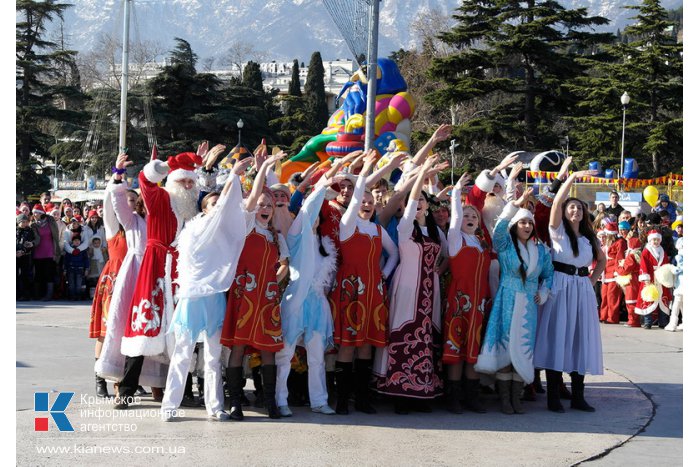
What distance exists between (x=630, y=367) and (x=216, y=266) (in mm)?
5108

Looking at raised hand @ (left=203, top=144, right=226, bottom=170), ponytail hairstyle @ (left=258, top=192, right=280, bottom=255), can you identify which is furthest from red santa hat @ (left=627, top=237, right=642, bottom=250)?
ponytail hairstyle @ (left=258, top=192, right=280, bottom=255)

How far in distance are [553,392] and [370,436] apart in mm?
1941

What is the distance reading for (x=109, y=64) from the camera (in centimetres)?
4412

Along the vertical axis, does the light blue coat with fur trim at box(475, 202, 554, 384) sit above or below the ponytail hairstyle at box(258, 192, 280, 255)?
below

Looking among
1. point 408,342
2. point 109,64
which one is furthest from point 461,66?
point 408,342

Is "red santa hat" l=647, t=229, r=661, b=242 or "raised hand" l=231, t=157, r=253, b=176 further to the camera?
"red santa hat" l=647, t=229, r=661, b=242

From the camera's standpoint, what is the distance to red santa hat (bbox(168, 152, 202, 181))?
23.6 ft

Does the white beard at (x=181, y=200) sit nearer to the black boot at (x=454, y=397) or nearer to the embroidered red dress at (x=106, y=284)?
the embroidered red dress at (x=106, y=284)

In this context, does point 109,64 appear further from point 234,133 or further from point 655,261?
point 655,261

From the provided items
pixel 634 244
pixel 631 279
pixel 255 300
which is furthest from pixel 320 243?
pixel 634 244

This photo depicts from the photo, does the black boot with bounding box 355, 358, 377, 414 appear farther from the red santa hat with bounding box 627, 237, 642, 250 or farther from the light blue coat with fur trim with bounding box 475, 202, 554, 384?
the red santa hat with bounding box 627, 237, 642, 250

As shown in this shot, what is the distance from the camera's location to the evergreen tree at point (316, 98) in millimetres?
58156

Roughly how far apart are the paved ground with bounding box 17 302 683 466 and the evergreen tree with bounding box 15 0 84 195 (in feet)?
108

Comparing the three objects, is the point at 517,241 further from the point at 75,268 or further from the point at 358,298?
the point at 75,268
